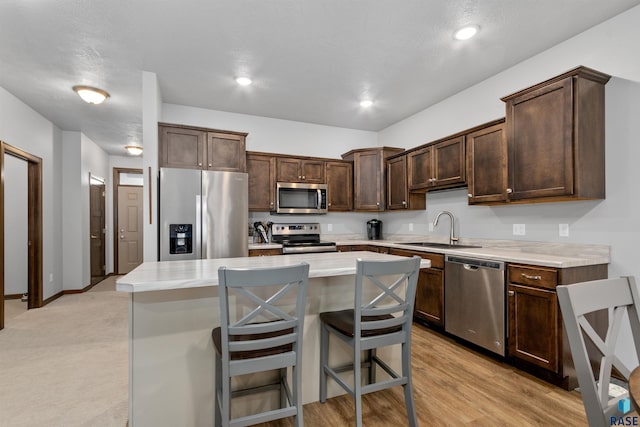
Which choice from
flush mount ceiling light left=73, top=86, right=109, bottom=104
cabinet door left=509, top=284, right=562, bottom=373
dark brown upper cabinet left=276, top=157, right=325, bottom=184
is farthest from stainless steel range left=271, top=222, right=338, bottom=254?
flush mount ceiling light left=73, top=86, right=109, bottom=104

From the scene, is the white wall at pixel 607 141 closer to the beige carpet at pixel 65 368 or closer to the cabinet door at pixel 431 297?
the cabinet door at pixel 431 297

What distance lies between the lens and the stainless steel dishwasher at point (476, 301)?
8.78ft

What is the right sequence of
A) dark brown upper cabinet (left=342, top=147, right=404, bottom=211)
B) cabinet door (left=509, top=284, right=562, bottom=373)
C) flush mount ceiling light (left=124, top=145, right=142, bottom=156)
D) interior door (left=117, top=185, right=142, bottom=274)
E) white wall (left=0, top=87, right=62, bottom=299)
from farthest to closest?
interior door (left=117, top=185, right=142, bottom=274) < flush mount ceiling light (left=124, top=145, right=142, bottom=156) < dark brown upper cabinet (left=342, top=147, right=404, bottom=211) < white wall (left=0, top=87, right=62, bottom=299) < cabinet door (left=509, top=284, right=562, bottom=373)

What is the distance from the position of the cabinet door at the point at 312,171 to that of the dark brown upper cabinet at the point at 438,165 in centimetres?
127

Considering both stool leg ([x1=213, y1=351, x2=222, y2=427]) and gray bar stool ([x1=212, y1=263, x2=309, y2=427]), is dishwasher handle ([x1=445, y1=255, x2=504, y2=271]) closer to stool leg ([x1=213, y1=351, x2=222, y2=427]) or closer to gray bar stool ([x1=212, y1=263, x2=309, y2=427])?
gray bar stool ([x1=212, y1=263, x2=309, y2=427])

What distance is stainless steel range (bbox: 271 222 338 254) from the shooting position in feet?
13.8

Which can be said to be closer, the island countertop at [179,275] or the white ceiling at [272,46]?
the island countertop at [179,275]

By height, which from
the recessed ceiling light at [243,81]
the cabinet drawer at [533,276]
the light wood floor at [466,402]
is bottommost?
the light wood floor at [466,402]

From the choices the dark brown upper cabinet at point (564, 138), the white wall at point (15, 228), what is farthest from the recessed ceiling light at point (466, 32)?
the white wall at point (15, 228)

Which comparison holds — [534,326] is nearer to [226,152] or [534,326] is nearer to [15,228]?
[226,152]

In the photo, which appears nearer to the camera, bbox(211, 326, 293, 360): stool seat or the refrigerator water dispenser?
bbox(211, 326, 293, 360): stool seat

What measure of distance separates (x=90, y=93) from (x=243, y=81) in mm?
1760

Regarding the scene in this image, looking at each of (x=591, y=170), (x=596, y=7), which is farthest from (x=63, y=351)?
(x=596, y=7)

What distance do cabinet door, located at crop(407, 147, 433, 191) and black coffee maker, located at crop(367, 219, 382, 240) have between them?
111 cm
